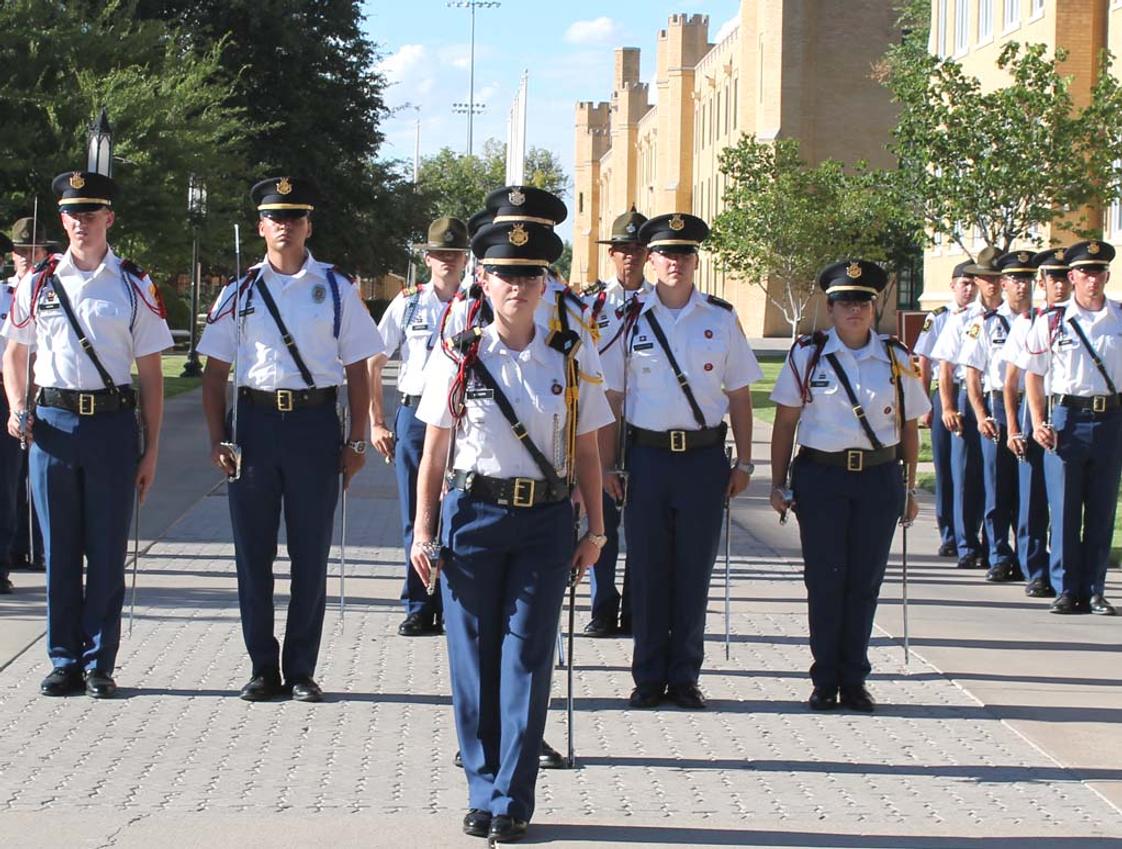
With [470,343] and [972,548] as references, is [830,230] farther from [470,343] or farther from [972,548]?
[470,343]

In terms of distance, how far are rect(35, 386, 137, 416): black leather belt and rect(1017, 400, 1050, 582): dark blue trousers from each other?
6542 mm

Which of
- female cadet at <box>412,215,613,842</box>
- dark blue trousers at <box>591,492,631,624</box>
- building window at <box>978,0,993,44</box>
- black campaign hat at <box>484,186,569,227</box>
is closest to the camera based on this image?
female cadet at <box>412,215,613,842</box>

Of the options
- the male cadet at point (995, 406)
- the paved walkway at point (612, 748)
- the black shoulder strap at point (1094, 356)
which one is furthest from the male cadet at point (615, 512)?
the male cadet at point (995, 406)

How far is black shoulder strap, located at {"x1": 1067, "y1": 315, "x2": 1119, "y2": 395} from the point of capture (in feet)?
36.7

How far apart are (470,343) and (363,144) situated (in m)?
46.3

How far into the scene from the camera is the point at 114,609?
8.33 metres

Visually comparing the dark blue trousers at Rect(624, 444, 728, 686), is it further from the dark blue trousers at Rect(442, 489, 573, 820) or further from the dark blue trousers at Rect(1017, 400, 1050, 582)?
the dark blue trousers at Rect(1017, 400, 1050, 582)

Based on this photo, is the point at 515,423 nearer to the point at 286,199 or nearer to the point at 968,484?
the point at 286,199

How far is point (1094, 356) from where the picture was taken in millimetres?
11188

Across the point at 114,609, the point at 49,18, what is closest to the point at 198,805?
the point at 114,609

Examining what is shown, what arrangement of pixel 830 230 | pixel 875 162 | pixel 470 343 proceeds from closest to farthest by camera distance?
pixel 470 343 < pixel 830 230 < pixel 875 162

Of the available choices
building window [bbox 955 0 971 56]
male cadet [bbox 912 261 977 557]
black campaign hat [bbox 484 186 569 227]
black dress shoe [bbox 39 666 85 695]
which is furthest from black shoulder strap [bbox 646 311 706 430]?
building window [bbox 955 0 971 56]

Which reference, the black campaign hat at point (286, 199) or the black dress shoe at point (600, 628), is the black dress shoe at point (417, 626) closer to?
the black dress shoe at point (600, 628)

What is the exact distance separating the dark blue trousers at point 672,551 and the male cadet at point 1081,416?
3863 millimetres
